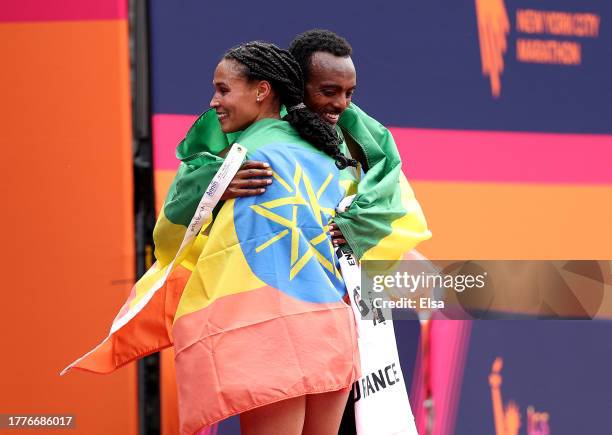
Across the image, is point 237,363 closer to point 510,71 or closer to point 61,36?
point 61,36

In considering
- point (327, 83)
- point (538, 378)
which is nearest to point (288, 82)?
point (327, 83)

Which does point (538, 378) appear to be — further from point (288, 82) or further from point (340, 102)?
point (288, 82)

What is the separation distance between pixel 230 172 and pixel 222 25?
4.21ft

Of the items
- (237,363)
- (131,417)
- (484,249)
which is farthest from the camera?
(484,249)

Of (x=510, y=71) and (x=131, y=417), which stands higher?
(x=510, y=71)

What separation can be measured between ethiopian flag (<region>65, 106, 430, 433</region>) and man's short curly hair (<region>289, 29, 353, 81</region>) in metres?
0.31

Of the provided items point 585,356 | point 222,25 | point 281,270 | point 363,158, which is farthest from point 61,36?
point 585,356

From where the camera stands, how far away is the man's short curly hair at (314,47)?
2873mm

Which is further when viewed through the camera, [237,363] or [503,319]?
[503,319]

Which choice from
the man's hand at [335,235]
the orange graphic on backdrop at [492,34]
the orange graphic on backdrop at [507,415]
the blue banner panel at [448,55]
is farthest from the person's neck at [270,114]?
the orange graphic on backdrop at [507,415]

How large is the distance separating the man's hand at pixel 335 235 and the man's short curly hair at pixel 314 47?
46 cm

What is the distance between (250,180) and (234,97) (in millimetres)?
260

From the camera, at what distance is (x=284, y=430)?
2.46 meters

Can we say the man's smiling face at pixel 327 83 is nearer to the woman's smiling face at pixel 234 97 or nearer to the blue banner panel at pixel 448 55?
the woman's smiling face at pixel 234 97
